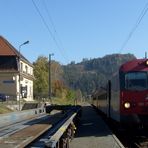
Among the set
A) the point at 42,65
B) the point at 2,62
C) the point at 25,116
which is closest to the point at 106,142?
the point at 25,116

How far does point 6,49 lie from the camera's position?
259 feet

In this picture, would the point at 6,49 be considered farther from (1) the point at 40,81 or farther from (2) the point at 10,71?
(1) the point at 40,81

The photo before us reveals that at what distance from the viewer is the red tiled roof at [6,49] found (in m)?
77.5

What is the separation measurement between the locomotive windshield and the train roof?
203 millimetres

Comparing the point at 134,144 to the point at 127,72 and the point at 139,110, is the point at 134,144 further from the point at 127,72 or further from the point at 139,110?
the point at 127,72

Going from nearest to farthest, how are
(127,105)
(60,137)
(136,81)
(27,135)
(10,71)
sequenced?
(60,137)
(27,135)
(127,105)
(136,81)
(10,71)

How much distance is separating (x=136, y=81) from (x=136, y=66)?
74cm

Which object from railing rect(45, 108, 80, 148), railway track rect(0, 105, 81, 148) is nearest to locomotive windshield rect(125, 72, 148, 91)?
railway track rect(0, 105, 81, 148)

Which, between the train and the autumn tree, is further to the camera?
the autumn tree

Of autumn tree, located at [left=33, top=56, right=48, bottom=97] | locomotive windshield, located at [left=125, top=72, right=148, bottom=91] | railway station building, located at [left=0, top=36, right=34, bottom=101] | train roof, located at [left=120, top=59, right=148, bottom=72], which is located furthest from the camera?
autumn tree, located at [left=33, top=56, right=48, bottom=97]

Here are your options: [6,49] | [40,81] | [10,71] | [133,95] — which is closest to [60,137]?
[133,95]

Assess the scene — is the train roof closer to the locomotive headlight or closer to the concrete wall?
the locomotive headlight

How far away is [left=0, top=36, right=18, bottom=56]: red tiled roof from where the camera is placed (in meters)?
77.5

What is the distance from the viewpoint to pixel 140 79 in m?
20.3
